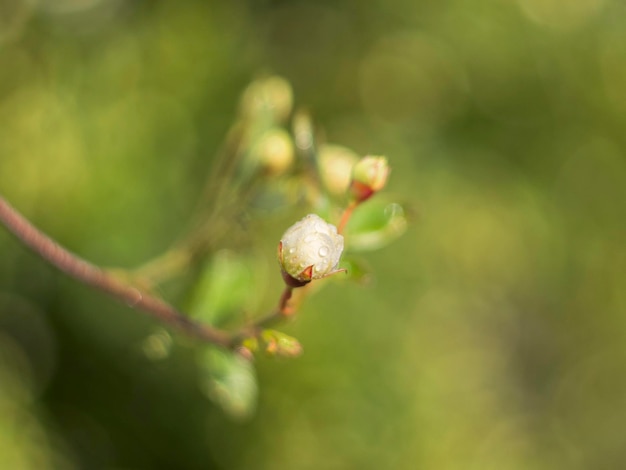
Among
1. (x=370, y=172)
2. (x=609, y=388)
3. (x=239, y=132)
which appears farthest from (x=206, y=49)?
(x=609, y=388)

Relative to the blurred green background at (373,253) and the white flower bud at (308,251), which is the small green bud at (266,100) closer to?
the white flower bud at (308,251)

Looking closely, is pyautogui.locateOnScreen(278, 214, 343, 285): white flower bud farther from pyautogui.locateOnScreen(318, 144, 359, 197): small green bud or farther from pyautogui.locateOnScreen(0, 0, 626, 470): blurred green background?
pyautogui.locateOnScreen(0, 0, 626, 470): blurred green background

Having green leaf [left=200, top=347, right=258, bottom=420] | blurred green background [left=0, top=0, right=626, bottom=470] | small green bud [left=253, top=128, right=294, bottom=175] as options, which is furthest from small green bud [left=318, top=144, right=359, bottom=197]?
blurred green background [left=0, top=0, right=626, bottom=470]

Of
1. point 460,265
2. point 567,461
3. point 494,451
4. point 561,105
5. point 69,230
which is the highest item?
point 561,105

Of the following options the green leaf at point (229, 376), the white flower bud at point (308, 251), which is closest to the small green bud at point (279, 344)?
the white flower bud at point (308, 251)

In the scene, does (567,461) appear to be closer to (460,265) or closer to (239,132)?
(460,265)

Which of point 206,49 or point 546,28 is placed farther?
point 546,28
